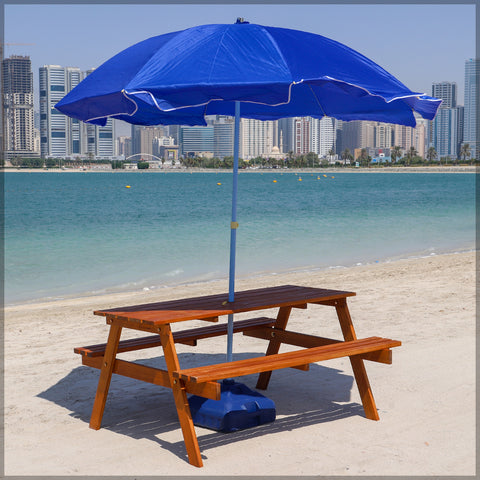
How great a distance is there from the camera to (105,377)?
4.08 meters

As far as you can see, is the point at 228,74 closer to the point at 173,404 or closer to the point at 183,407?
the point at 183,407

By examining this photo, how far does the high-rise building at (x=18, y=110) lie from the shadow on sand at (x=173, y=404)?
187 m

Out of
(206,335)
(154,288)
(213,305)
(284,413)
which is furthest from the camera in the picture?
(154,288)

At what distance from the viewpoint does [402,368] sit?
17.6ft

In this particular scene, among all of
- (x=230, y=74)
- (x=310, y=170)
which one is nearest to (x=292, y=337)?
(x=230, y=74)

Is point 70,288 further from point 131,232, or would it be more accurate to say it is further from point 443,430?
point 131,232

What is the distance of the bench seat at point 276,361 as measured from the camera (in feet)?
11.7

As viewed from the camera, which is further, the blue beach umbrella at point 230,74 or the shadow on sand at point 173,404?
the shadow on sand at point 173,404

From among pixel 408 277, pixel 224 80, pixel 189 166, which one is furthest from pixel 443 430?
pixel 189 166

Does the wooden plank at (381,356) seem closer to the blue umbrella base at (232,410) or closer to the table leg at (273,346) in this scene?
the blue umbrella base at (232,410)

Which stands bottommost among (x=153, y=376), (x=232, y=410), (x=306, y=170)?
(x=232, y=410)

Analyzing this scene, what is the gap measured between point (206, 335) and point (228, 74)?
6.26 feet

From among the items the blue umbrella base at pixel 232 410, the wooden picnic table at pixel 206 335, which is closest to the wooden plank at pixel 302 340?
the wooden picnic table at pixel 206 335

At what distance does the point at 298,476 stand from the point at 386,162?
185588 millimetres
